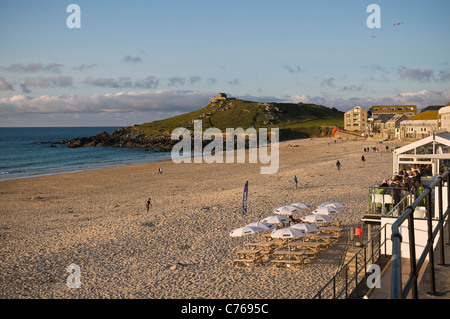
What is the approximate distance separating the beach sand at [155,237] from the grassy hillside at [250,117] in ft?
334

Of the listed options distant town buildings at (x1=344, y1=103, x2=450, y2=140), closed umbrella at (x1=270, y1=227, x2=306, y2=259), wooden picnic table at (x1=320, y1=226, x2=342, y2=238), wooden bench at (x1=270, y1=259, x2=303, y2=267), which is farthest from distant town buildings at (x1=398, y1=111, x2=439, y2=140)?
wooden bench at (x1=270, y1=259, x2=303, y2=267)

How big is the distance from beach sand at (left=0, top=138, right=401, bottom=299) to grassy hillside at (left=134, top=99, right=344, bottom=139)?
334 feet

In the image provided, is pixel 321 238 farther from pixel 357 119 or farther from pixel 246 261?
pixel 357 119

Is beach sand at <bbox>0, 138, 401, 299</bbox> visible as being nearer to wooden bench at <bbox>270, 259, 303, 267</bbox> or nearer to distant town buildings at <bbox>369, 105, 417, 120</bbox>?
wooden bench at <bbox>270, 259, 303, 267</bbox>

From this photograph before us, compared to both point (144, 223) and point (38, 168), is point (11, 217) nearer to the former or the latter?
point (144, 223)

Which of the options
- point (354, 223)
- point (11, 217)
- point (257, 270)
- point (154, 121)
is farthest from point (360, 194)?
point (154, 121)

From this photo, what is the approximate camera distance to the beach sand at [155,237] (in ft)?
45.2

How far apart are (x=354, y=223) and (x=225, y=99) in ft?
593

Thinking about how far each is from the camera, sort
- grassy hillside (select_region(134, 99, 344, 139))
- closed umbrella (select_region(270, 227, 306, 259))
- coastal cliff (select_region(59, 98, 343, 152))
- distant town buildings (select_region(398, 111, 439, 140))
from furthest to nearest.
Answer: grassy hillside (select_region(134, 99, 344, 139)), coastal cliff (select_region(59, 98, 343, 152)), distant town buildings (select_region(398, 111, 439, 140)), closed umbrella (select_region(270, 227, 306, 259))

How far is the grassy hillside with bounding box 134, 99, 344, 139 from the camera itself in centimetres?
14600

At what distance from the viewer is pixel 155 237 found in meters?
19.6

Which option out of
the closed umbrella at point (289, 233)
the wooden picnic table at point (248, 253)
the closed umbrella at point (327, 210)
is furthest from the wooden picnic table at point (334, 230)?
the wooden picnic table at point (248, 253)

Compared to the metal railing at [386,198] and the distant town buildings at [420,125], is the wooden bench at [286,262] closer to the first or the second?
the metal railing at [386,198]

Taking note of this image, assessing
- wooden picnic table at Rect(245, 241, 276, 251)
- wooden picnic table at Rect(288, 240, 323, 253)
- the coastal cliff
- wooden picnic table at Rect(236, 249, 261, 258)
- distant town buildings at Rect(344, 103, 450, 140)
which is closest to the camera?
wooden picnic table at Rect(236, 249, 261, 258)
